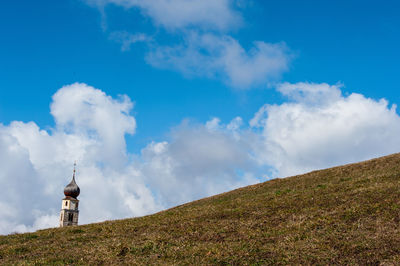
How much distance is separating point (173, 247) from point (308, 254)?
23.6 feet

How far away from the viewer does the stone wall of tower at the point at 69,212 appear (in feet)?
370

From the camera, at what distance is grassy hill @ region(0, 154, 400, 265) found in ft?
58.0

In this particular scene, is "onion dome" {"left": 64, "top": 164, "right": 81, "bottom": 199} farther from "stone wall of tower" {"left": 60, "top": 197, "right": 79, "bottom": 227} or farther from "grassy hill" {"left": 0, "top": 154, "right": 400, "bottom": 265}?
"grassy hill" {"left": 0, "top": 154, "right": 400, "bottom": 265}

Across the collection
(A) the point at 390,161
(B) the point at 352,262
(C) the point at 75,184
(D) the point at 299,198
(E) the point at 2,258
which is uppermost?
(C) the point at 75,184

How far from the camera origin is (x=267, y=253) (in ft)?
59.4

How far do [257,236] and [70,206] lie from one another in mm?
104004

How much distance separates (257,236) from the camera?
2134cm

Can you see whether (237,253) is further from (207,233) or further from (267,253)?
(207,233)

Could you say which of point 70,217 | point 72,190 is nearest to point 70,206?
point 70,217

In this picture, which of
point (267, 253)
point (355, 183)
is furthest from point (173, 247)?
point (355, 183)

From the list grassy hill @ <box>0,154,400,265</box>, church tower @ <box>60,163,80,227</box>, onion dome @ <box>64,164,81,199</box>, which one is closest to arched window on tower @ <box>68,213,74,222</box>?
church tower @ <box>60,163,80,227</box>

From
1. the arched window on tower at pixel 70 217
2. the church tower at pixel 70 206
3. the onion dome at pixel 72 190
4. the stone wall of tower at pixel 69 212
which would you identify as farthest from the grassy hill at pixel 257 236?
the onion dome at pixel 72 190

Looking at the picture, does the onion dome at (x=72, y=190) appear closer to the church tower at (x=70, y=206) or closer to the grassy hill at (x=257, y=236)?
the church tower at (x=70, y=206)

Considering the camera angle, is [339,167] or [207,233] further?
[339,167]
